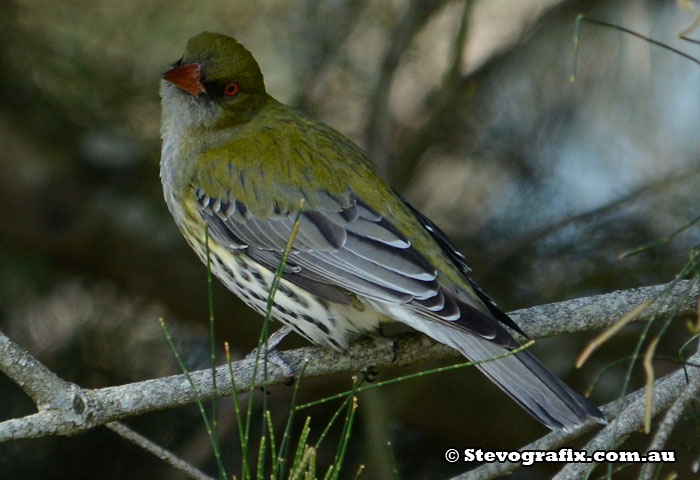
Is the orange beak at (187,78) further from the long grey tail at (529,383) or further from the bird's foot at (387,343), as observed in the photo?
the long grey tail at (529,383)

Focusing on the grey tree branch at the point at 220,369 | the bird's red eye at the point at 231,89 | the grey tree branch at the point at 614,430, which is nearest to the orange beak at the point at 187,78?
the bird's red eye at the point at 231,89

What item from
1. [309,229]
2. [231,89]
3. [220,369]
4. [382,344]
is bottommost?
[382,344]

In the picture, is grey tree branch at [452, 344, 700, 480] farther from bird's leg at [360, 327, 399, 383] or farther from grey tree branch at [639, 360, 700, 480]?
bird's leg at [360, 327, 399, 383]

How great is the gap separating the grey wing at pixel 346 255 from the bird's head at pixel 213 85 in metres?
0.48

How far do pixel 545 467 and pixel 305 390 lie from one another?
4.22ft

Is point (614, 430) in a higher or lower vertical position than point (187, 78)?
lower

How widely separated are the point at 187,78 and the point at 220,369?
1667 mm

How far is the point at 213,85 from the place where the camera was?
4.78 m

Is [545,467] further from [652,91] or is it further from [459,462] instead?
[652,91]

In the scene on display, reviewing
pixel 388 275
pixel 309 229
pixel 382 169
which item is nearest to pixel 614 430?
pixel 388 275

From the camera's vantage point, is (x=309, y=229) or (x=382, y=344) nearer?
(x=382, y=344)

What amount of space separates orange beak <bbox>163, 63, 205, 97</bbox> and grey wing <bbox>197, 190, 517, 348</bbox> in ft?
1.72

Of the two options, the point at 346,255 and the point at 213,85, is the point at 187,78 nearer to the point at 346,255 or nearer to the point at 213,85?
the point at 213,85

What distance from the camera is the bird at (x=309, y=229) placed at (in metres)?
3.72
